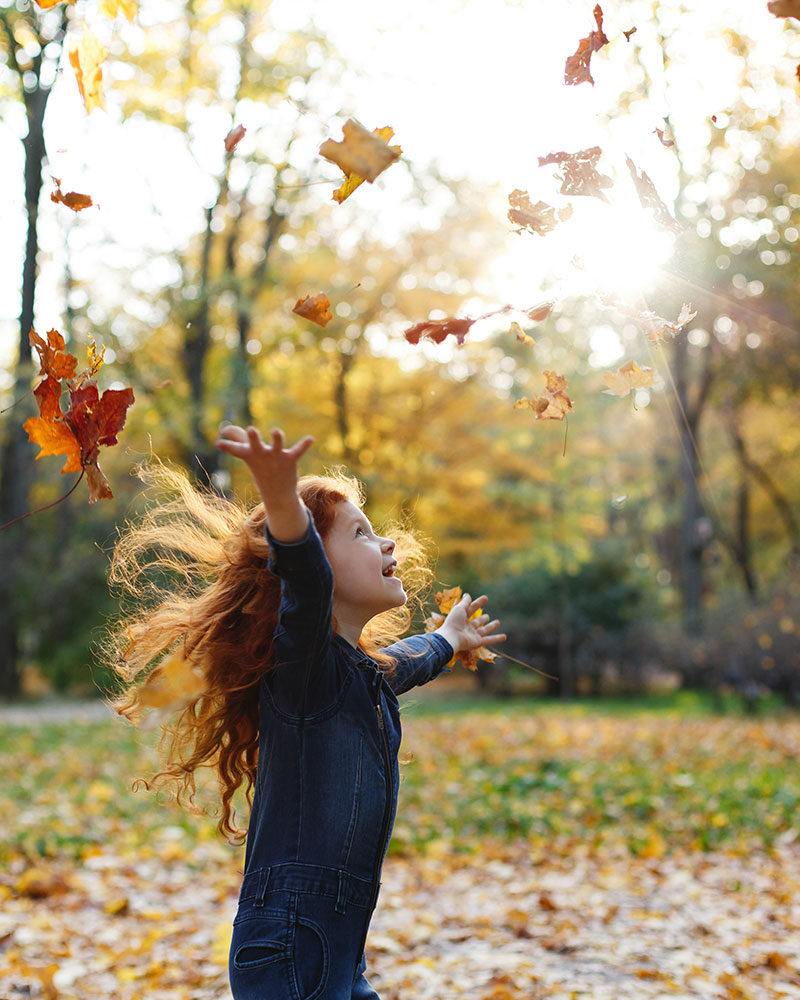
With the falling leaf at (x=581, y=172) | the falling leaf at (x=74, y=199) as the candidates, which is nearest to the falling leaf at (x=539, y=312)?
the falling leaf at (x=581, y=172)

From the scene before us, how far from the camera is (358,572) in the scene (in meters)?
2.09

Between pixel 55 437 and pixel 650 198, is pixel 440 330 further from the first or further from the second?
pixel 55 437

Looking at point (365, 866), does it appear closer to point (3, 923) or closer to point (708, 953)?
point (708, 953)

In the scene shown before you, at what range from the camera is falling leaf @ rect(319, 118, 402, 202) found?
1.58 m

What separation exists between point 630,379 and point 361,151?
2.77 feet

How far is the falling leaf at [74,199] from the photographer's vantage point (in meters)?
2.02

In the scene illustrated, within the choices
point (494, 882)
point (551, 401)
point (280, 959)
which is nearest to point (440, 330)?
point (551, 401)

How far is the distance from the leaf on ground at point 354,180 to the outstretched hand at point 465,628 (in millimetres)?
1158

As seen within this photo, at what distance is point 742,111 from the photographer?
968cm

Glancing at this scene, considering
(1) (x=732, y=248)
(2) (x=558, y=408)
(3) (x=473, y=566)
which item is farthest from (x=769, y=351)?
(2) (x=558, y=408)

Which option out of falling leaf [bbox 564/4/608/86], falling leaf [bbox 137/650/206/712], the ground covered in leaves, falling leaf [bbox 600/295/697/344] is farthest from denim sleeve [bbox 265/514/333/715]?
the ground covered in leaves

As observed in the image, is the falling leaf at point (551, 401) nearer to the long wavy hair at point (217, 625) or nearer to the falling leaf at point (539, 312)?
the falling leaf at point (539, 312)

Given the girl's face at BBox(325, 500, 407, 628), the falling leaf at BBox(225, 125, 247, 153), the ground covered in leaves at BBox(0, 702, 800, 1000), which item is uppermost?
the falling leaf at BBox(225, 125, 247, 153)

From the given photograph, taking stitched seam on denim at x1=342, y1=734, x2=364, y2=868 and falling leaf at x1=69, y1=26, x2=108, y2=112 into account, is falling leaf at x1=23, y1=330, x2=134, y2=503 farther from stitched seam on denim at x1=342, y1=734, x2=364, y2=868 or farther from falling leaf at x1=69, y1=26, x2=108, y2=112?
stitched seam on denim at x1=342, y1=734, x2=364, y2=868
